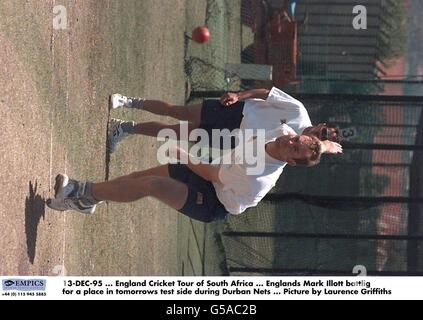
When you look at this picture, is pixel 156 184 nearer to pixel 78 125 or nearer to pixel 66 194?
pixel 66 194

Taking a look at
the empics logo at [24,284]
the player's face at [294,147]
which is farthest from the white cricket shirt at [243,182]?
the empics logo at [24,284]

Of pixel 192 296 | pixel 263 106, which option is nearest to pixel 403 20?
pixel 263 106

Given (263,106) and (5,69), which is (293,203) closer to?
(263,106)

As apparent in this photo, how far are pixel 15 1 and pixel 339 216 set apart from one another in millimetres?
5010

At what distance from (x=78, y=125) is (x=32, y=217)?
115 centimetres

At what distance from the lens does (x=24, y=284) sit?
4.56 metres

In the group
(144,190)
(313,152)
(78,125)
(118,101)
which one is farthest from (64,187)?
(313,152)

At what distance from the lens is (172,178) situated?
520 centimetres

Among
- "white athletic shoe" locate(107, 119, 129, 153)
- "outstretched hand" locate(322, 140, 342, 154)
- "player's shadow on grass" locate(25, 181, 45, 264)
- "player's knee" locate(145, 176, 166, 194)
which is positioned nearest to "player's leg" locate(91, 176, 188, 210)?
"player's knee" locate(145, 176, 166, 194)

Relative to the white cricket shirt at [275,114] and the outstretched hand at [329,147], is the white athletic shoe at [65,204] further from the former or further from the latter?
the outstretched hand at [329,147]

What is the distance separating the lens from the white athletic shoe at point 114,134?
6.35 meters

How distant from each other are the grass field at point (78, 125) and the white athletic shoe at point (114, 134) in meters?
0.07

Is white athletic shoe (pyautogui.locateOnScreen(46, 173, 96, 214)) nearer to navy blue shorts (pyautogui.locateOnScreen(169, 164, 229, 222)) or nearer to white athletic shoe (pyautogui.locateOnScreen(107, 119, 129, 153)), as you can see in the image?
navy blue shorts (pyautogui.locateOnScreen(169, 164, 229, 222))

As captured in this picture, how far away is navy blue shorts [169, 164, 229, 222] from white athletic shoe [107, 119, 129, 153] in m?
1.33
